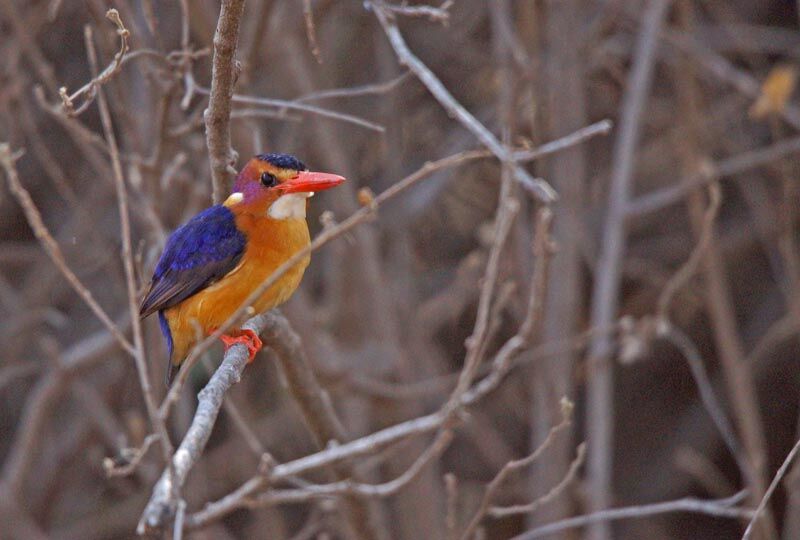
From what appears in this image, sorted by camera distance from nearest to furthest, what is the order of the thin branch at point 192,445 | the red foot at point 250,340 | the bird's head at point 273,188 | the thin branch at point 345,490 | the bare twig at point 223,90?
the thin branch at point 192,445 < the bare twig at point 223,90 < the thin branch at point 345,490 < the red foot at point 250,340 < the bird's head at point 273,188

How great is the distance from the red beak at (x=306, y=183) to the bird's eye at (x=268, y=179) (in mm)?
21

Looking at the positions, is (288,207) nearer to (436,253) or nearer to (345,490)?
(345,490)

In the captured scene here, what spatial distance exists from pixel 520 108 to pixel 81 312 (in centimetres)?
227

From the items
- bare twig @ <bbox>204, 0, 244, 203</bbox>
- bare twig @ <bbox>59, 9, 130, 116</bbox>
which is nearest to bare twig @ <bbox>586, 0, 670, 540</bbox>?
bare twig @ <bbox>204, 0, 244, 203</bbox>

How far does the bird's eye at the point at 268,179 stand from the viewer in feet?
9.84

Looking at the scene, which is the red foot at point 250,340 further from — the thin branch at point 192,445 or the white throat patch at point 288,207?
the white throat patch at point 288,207

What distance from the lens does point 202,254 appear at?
300cm

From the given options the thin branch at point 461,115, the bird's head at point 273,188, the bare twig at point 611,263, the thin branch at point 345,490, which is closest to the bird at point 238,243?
the bird's head at point 273,188

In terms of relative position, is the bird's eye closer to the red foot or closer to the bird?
the bird

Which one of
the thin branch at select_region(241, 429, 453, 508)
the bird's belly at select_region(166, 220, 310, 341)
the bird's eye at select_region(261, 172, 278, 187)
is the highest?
the bird's eye at select_region(261, 172, 278, 187)

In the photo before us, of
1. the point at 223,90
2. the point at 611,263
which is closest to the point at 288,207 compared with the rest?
the point at 223,90

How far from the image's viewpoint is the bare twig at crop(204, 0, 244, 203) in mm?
2090

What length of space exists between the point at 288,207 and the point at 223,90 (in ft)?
2.70

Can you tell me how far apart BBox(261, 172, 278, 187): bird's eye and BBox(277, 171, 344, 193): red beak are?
0.02 metres
